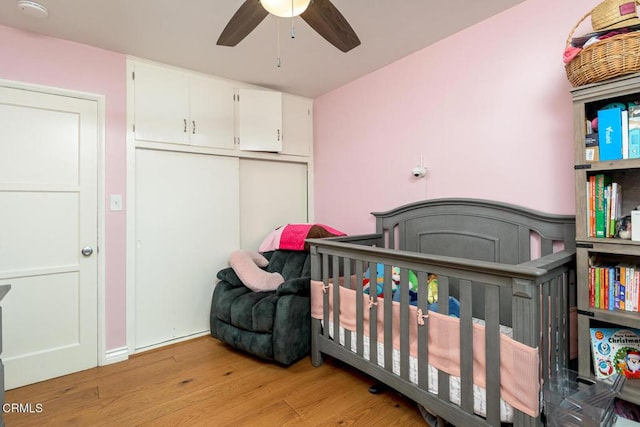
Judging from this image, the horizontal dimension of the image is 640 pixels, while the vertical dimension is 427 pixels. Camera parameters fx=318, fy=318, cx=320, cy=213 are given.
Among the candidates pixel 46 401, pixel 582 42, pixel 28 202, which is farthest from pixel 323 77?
pixel 46 401

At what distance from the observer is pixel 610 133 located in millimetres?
1374

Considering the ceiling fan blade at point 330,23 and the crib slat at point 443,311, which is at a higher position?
the ceiling fan blade at point 330,23

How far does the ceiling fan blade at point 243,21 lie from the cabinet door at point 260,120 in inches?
56.5

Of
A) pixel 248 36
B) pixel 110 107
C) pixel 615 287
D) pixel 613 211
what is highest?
pixel 248 36

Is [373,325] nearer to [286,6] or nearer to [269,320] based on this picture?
[269,320]

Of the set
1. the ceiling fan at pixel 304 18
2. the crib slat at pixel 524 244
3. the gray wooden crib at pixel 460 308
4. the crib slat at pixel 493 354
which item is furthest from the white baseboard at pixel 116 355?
the crib slat at pixel 524 244

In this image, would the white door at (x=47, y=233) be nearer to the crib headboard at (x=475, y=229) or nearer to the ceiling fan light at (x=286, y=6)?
the ceiling fan light at (x=286, y=6)

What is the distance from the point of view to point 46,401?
1922 millimetres

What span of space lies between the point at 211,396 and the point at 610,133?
247 centimetres

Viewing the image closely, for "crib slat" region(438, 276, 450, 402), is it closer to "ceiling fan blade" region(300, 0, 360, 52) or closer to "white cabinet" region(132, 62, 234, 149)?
"ceiling fan blade" region(300, 0, 360, 52)

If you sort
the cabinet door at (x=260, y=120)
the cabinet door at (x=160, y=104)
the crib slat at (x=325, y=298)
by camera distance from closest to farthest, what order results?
the crib slat at (x=325, y=298) < the cabinet door at (x=160, y=104) < the cabinet door at (x=260, y=120)

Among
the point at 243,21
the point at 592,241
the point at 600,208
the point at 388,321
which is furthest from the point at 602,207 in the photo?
the point at 243,21

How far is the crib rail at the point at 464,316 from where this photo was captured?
1.23 meters

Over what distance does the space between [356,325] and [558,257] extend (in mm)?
1120
